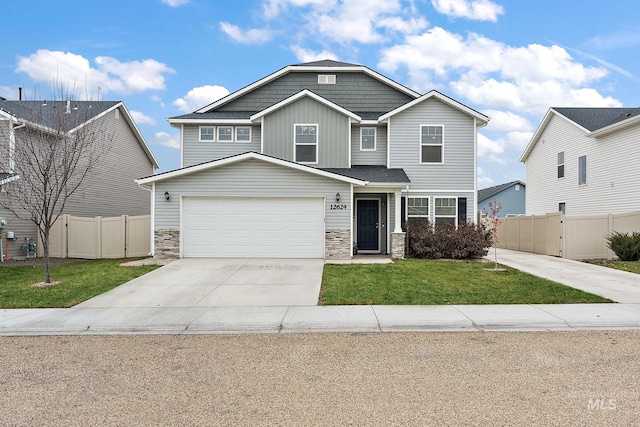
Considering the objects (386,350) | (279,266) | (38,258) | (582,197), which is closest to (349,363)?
(386,350)

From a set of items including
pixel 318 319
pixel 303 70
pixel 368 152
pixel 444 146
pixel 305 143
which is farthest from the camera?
pixel 303 70

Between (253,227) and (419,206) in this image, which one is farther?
(419,206)

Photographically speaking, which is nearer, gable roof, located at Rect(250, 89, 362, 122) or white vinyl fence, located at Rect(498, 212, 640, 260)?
white vinyl fence, located at Rect(498, 212, 640, 260)

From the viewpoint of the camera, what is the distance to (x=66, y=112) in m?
12.5

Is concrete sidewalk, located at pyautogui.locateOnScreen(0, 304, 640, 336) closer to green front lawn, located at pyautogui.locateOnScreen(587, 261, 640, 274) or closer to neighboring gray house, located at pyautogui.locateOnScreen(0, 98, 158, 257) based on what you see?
green front lawn, located at pyautogui.locateOnScreen(587, 261, 640, 274)

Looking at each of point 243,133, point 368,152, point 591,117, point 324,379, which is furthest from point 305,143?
point 591,117

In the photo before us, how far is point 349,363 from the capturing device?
5.32m

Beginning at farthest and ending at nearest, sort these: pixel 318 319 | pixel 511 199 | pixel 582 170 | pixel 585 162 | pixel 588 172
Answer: pixel 511 199 < pixel 582 170 < pixel 585 162 < pixel 588 172 < pixel 318 319

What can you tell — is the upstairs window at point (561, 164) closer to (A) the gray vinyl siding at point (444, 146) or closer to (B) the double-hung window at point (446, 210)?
(A) the gray vinyl siding at point (444, 146)

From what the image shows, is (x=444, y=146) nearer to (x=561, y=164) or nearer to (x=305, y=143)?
(x=305, y=143)

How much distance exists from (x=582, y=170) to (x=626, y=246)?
22.9 ft

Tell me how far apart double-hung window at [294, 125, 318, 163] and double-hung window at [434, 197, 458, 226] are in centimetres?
545

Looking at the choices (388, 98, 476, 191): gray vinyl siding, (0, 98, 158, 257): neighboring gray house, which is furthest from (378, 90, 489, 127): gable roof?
(0, 98, 158, 257): neighboring gray house

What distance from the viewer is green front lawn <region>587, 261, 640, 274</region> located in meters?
13.2
